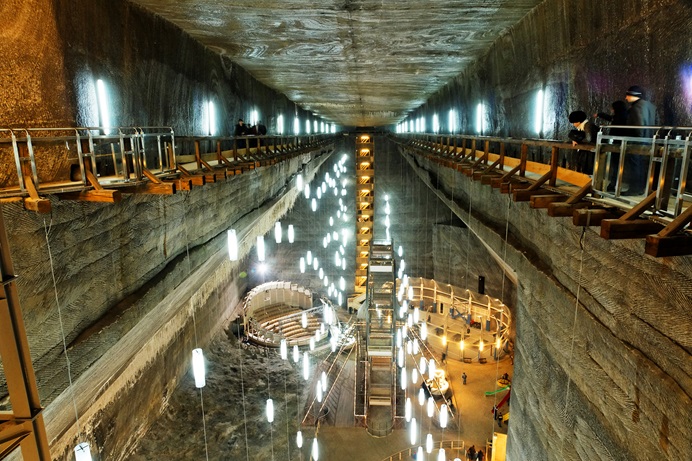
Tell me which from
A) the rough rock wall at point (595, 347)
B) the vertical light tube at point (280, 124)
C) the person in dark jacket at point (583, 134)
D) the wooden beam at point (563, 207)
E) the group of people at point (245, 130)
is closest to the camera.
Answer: the rough rock wall at point (595, 347)

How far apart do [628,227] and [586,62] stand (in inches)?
152

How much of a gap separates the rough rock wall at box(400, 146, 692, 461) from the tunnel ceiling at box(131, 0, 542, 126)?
3.30 m

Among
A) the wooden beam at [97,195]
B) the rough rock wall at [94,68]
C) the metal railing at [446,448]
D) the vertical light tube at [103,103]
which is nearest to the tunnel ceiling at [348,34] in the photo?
the rough rock wall at [94,68]

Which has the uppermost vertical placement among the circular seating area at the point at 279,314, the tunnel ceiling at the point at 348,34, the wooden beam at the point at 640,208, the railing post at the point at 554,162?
the tunnel ceiling at the point at 348,34

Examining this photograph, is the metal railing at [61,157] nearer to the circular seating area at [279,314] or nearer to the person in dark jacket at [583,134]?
the person in dark jacket at [583,134]

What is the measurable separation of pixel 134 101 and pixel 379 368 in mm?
10035

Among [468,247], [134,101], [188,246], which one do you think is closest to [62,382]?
[188,246]

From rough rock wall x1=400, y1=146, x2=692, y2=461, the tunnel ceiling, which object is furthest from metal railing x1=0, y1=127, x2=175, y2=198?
rough rock wall x1=400, y1=146, x2=692, y2=461

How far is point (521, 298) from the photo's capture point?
6.81 meters

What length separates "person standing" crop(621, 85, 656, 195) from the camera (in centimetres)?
382

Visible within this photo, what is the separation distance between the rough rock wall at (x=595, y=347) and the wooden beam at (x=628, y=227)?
41 centimetres

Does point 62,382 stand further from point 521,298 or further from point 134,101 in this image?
point 521,298

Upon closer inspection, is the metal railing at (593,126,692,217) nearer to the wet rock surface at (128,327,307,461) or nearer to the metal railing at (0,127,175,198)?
the metal railing at (0,127,175,198)

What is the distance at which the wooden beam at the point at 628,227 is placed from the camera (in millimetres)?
2807
